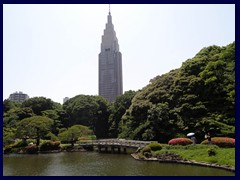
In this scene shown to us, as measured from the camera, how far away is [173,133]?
3447 centimetres

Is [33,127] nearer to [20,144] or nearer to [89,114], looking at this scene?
[20,144]

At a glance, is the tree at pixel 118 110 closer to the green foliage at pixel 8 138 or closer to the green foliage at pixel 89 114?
the green foliage at pixel 89 114

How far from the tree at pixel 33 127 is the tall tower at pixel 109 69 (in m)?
82.1

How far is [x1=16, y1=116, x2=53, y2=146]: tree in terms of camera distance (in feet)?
130

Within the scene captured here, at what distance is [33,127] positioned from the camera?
4003cm

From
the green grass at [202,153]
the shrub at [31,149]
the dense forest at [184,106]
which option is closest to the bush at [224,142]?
the green grass at [202,153]

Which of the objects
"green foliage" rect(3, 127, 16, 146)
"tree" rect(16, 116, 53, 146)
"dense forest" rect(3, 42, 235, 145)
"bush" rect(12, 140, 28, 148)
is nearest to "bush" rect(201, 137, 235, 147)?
"dense forest" rect(3, 42, 235, 145)

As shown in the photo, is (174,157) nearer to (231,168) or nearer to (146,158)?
(146,158)

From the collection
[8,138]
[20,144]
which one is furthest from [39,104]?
[8,138]

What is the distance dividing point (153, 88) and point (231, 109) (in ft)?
37.7

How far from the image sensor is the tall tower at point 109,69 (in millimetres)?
123250

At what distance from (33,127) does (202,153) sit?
2372cm

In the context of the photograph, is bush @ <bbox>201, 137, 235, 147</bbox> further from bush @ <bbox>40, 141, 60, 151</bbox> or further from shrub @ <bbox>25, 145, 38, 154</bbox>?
shrub @ <bbox>25, 145, 38, 154</bbox>

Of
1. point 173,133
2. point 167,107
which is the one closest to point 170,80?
point 167,107
